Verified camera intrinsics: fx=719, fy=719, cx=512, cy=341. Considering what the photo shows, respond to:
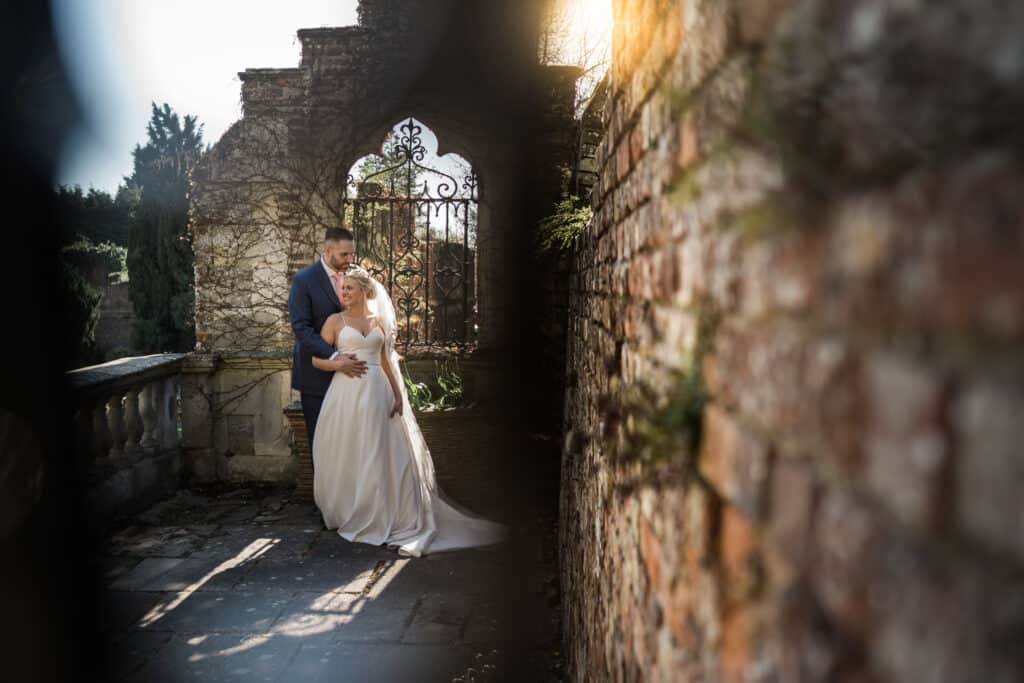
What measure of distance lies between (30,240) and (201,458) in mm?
2532

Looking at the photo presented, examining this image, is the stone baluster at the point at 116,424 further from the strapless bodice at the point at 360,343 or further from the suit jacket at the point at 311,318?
the strapless bodice at the point at 360,343

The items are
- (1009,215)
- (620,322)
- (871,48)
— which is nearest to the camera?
(1009,215)

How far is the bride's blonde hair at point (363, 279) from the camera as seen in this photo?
5598mm

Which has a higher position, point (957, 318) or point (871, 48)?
point (871, 48)

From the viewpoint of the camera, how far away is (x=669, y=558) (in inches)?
50.3

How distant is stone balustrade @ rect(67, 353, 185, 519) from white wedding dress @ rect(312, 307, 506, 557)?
169 cm

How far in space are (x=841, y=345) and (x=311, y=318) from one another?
5.57m

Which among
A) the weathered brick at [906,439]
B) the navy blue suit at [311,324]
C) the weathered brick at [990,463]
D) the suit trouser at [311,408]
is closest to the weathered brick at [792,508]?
the weathered brick at [906,439]

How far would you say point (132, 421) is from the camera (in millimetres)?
6438

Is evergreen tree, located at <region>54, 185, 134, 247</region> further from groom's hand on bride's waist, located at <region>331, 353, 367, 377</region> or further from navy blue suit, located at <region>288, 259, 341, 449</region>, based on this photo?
groom's hand on bride's waist, located at <region>331, 353, 367, 377</region>

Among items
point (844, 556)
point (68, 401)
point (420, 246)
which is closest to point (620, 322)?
point (844, 556)

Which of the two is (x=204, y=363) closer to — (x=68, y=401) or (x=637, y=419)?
(x=68, y=401)

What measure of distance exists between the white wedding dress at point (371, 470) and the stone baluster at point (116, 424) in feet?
5.97

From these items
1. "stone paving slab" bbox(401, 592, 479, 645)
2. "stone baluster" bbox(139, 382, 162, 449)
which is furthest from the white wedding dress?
"stone baluster" bbox(139, 382, 162, 449)
